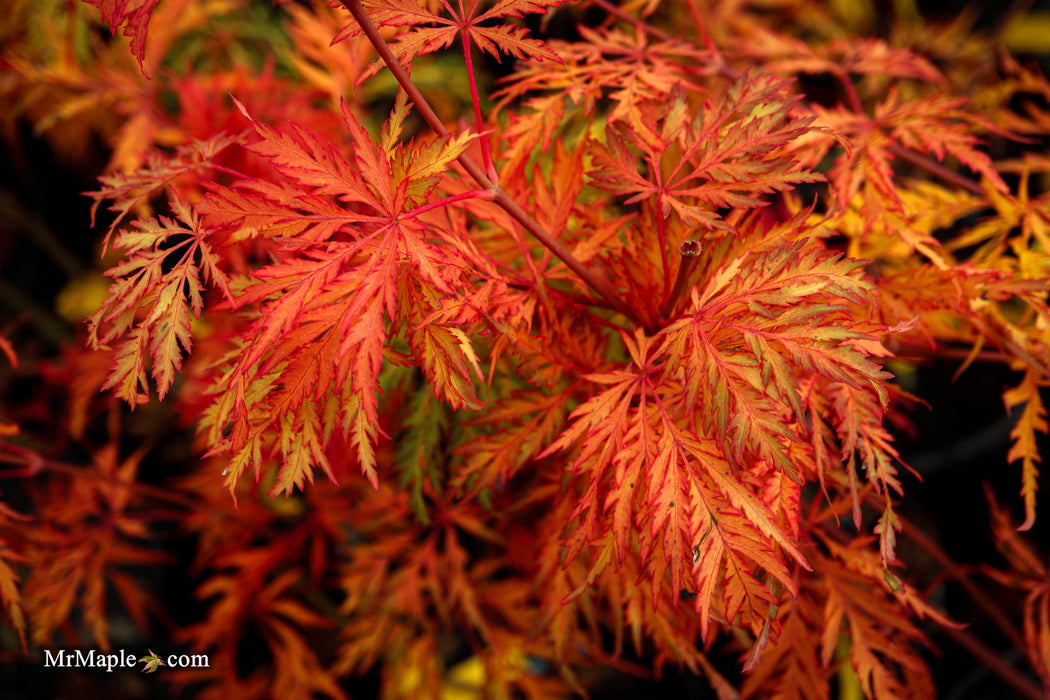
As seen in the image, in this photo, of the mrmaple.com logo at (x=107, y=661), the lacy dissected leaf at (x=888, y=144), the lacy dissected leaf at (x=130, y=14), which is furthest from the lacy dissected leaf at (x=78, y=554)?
the lacy dissected leaf at (x=888, y=144)

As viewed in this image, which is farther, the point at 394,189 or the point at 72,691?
the point at 72,691

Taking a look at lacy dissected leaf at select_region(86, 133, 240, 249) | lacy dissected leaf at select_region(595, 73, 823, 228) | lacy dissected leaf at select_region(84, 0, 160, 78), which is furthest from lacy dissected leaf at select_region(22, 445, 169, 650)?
lacy dissected leaf at select_region(595, 73, 823, 228)

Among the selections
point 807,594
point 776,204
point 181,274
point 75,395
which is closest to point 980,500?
Result: point 776,204

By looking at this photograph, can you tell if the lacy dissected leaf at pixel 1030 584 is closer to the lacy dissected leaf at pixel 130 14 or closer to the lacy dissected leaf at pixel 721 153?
the lacy dissected leaf at pixel 721 153

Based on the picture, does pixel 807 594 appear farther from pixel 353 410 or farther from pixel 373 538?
pixel 373 538

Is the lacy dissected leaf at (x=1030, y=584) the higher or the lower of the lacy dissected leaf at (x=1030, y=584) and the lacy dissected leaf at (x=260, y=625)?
the higher
